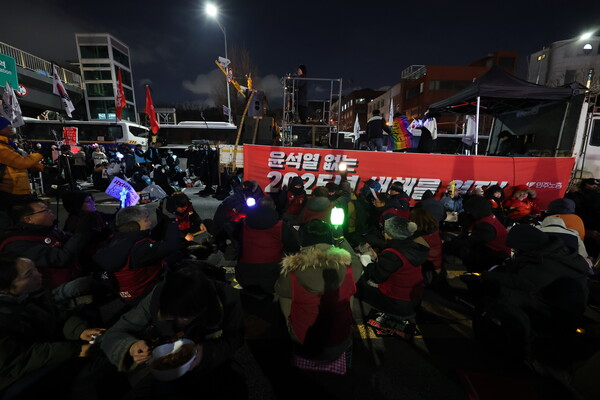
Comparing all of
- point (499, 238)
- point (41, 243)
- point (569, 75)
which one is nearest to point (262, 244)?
point (41, 243)

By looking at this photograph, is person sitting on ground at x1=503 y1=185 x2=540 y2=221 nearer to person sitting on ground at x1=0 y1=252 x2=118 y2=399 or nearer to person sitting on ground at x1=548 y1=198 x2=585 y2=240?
person sitting on ground at x1=548 y1=198 x2=585 y2=240

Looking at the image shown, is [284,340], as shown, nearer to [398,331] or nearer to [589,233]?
[398,331]

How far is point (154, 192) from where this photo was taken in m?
8.99

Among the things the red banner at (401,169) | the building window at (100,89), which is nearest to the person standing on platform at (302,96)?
the red banner at (401,169)

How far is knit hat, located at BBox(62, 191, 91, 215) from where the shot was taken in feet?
12.5

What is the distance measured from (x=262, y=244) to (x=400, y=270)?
1734 millimetres

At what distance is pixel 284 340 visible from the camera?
116 inches

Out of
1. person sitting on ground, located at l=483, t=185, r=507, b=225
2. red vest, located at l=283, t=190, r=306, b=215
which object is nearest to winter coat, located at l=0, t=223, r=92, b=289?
red vest, located at l=283, t=190, r=306, b=215

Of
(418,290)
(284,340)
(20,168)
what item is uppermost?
(20,168)

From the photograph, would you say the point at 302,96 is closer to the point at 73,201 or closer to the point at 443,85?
the point at 73,201

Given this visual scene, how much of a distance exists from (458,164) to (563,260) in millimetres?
5520

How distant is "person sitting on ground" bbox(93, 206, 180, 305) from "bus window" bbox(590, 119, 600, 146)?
41.2 feet

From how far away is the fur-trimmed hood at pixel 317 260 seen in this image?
7.07ft

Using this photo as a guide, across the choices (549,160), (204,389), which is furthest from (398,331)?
(549,160)
